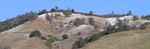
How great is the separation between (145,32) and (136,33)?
9.82ft

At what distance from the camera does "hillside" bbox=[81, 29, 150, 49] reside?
4327 inches

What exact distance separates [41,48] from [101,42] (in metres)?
26.2

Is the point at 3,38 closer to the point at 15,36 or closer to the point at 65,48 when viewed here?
the point at 15,36

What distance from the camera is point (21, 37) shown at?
573 ft

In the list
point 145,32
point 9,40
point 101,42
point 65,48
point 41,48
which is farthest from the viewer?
point 9,40

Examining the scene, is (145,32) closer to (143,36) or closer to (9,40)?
(143,36)

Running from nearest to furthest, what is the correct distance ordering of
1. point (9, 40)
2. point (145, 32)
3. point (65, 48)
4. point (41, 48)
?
point (145, 32), point (41, 48), point (65, 48), point (9, 40)

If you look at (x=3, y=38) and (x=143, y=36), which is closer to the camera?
(x=143, y=36)

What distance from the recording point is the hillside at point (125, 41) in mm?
109894

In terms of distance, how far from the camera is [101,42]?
118 meters

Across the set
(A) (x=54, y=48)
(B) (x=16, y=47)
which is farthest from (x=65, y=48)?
(B) (x=16, y=47)

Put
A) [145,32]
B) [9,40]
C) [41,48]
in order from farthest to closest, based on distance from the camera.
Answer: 1. [9,40]
2. [41,48]
3. [145,32]

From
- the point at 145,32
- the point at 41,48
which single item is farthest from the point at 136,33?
the point at 41,48

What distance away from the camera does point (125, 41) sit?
378 ft
